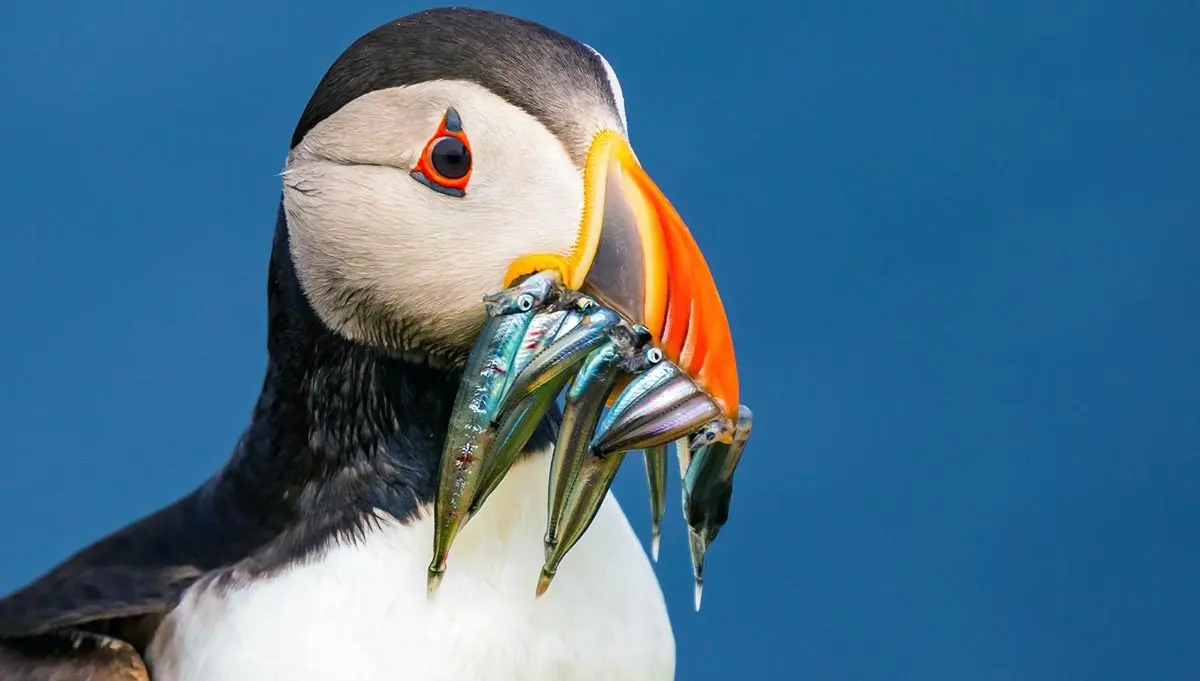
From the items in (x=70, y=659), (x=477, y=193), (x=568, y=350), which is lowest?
(x=70, y=659)

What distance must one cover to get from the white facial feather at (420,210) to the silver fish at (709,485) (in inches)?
7.5

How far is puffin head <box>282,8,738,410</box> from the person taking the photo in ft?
3.59

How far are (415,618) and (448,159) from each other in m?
0.36

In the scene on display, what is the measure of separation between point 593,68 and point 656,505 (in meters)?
0.35

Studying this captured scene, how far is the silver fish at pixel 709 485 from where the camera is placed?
1.17m

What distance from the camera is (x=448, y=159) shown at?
3.67 ft

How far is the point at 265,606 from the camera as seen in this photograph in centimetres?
124

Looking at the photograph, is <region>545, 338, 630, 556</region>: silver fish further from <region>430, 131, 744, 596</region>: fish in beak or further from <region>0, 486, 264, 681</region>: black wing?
<region>0, 486, 264, 681</region>: black wing

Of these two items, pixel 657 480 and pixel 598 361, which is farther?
pixel 657 480

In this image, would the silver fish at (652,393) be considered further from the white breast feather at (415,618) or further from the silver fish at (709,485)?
the white breast feather at (415,618)

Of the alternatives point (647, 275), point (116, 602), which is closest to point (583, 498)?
point (647, 275)

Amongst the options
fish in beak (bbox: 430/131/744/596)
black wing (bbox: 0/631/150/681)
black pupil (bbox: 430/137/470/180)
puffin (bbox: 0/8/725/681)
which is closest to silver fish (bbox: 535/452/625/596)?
fish in beak (bbox: 430/131/744/596)

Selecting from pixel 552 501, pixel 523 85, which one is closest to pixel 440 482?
pixel 552 501

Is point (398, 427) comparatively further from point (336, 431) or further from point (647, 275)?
point (647, 275)
